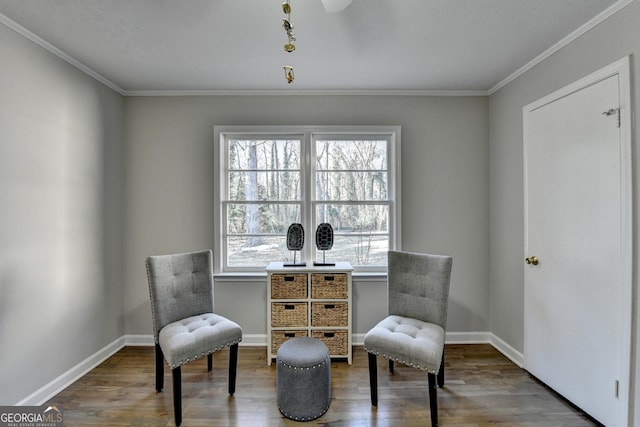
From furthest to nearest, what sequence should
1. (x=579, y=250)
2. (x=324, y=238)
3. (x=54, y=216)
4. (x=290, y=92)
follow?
1. (x=290, y=92)
2. (x=324, y=238)
3. (x=54, y=216)
4. (x=579, y=250)

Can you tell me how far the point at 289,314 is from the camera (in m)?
2.58

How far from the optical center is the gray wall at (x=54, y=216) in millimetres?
1843

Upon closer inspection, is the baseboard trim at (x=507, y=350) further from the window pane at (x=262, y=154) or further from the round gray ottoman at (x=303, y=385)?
the window pane at (x=262, y=154)

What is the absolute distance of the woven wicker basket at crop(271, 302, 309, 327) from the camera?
2572 millimetres

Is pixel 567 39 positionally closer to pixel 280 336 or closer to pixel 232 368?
pixel 280 336

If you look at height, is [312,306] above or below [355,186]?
below

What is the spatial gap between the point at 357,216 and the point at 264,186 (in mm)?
997

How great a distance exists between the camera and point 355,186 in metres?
2.97

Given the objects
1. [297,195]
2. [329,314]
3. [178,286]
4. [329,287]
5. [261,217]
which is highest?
[297,195]

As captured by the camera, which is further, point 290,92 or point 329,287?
point 290,92

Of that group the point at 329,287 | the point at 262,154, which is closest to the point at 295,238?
the point at 329,287

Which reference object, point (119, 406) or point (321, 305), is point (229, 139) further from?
point (119, 406)

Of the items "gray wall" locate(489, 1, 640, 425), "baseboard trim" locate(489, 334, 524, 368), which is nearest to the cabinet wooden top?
"gray wall" locate(489, 1, 640, 425)

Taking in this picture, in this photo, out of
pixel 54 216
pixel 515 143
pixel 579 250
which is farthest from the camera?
pixel 515 143
